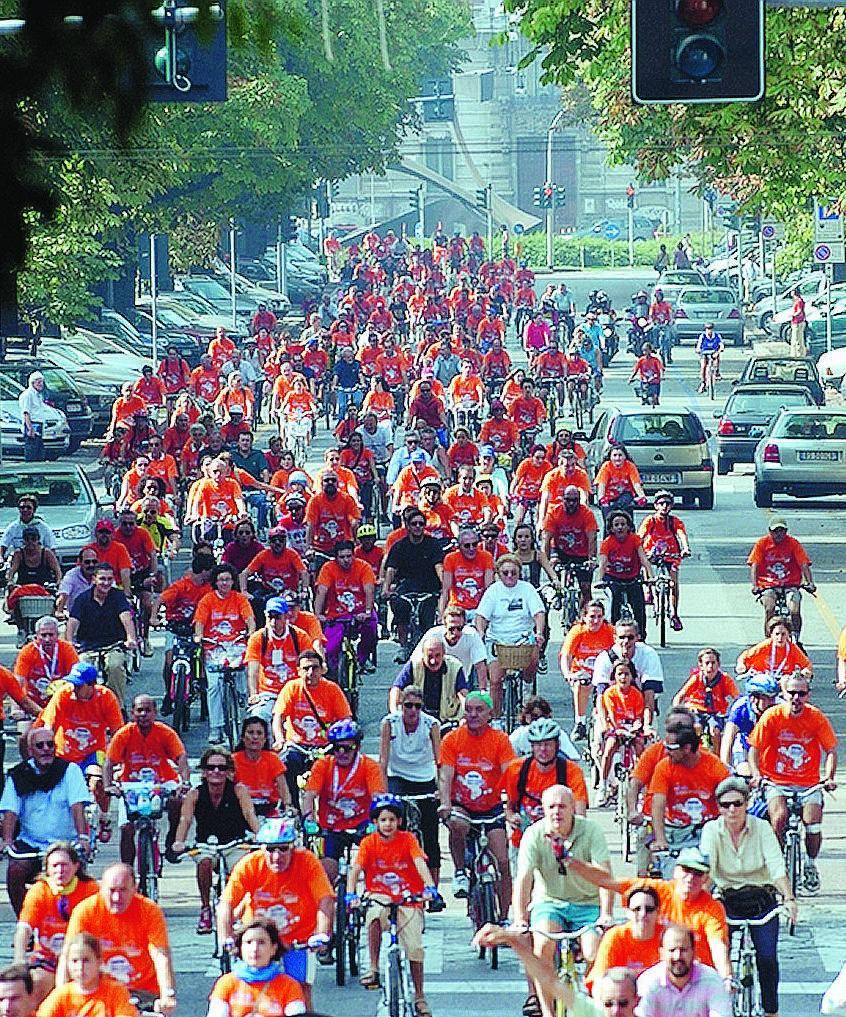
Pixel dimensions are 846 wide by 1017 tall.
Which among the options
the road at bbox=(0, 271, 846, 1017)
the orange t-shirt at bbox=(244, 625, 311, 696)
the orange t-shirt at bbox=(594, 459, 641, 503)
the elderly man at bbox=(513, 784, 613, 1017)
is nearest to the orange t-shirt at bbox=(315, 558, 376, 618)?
the road at bbox=(0, 271, 846, 1017)

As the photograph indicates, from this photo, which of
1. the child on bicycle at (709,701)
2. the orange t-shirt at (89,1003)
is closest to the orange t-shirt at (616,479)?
the child on bicycle at (709,701)

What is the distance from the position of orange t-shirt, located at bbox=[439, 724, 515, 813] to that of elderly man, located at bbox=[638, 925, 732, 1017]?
4.24m

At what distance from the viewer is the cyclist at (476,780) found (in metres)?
15.5

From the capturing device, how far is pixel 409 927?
45.5 feet

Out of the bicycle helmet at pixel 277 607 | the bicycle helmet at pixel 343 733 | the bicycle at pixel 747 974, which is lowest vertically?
the bicycle at pixel 747 974

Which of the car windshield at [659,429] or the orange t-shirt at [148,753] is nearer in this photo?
the orange t-shirt at [148,753]

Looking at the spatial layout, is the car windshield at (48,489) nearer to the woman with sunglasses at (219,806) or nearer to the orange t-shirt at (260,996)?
the woman with sunglasses at (219,806)

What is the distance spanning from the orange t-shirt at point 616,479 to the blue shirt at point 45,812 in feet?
44.4

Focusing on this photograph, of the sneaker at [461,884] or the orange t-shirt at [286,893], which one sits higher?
the orange t-shirt at [286,893]

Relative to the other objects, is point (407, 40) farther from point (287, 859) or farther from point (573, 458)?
point (287, 859)

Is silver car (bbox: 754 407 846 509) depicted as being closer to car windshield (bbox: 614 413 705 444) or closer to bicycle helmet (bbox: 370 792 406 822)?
car windshield (bbox: 614 413 705 444)

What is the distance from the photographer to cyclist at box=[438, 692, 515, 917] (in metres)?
15.5

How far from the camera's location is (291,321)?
75375 millimetres

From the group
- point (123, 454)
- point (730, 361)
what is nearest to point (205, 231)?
point (730, 361)
